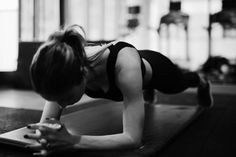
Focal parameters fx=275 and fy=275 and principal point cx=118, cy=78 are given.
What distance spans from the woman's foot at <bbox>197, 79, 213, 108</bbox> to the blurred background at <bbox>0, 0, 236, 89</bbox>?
84.1 inches

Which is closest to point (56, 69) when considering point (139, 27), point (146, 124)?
point (146, 124)

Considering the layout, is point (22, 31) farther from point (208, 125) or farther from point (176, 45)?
point (208, 125)

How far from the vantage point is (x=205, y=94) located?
2092mm

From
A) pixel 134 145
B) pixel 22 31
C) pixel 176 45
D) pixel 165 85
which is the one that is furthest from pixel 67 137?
pixel 176 45

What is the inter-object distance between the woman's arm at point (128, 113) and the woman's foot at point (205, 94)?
1.16m

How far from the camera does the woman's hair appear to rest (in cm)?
79

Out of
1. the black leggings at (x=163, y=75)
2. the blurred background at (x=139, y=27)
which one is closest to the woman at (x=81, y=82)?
the black leggings at (x=163, y=75)

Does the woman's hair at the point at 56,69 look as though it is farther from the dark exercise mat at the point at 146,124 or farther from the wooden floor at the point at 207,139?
the wooden floor at the point at 207,139

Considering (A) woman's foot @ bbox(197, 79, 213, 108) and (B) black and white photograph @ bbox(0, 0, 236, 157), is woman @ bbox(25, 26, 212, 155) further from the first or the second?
(A) woman's foot @ bbox(197, 79, 213, 108)

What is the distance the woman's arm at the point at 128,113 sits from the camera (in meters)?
0.94

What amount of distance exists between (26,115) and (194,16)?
156 inches

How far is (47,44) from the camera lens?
33.0 inches

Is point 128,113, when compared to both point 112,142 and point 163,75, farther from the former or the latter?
point 163,75

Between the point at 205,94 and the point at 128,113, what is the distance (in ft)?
4.24
